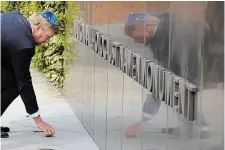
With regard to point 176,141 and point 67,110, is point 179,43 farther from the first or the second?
point 67,110

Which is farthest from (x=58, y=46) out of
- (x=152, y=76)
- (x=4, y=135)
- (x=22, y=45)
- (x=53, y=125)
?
(x=152, y=76)

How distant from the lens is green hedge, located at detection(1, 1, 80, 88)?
31.2 ft

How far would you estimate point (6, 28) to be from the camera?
5312 mm

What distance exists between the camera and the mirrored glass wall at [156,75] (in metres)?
3.30

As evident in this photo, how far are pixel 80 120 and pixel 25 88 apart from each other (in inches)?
103

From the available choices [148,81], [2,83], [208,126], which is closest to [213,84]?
[208,126]

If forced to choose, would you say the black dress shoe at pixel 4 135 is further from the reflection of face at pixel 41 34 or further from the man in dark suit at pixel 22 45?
the reflection of face at pixel 41 34

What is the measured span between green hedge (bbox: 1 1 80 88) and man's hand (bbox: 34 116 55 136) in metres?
2.23

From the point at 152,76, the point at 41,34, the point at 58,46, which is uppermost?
the point at 41,34

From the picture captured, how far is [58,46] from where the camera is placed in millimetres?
10883

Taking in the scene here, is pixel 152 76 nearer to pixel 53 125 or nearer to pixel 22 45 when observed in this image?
pixel 22 45

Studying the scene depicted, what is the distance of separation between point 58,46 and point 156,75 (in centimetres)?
685

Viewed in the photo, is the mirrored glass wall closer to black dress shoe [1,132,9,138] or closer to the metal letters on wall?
the metal letters on wall

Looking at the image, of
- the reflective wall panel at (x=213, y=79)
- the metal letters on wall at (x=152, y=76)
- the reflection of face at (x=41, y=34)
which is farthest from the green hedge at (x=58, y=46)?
the reflective wall panel at (x=213, y=79)
